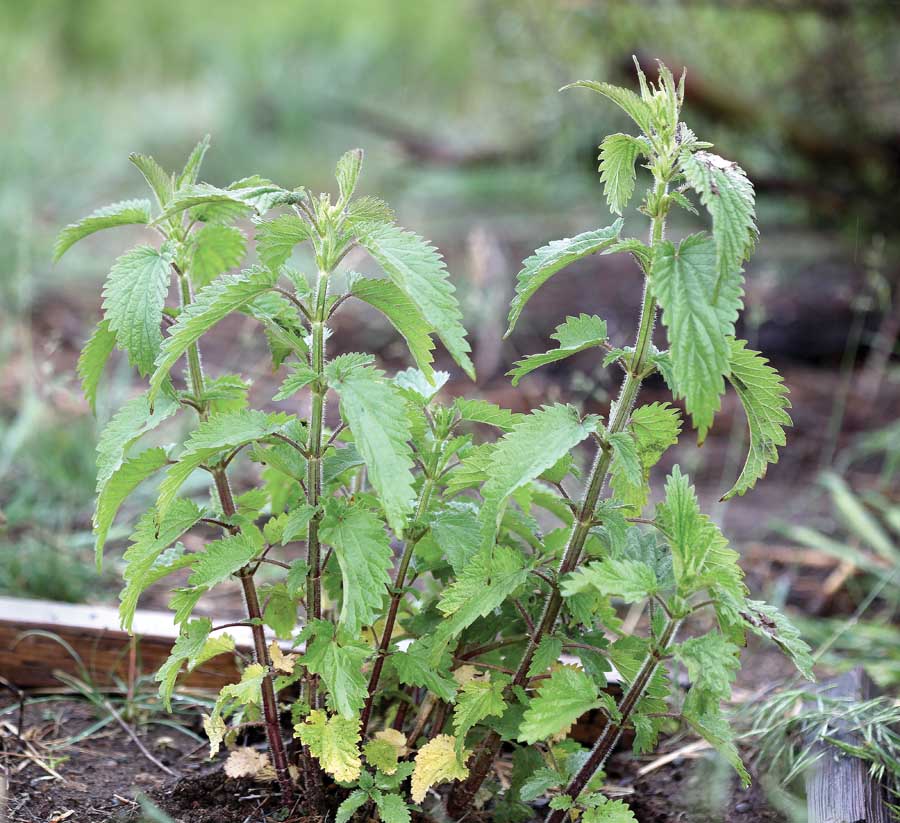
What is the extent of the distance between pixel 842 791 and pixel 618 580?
1.96 ft

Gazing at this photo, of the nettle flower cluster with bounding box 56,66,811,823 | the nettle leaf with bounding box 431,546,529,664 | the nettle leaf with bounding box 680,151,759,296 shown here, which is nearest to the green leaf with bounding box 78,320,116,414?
the nettle flower cluster with bounding box 56,66,811,823

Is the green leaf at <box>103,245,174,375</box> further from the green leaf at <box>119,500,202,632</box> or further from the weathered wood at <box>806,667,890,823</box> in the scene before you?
the weathered wood at <box>806,667,890,823</box>

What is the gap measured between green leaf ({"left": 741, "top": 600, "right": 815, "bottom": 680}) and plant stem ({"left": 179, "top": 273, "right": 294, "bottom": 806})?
0.56 meters

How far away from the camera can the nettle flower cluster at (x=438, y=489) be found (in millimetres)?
1007

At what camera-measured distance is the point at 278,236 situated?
1.09 m

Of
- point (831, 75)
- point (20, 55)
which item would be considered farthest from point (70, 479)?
point (20, 55)

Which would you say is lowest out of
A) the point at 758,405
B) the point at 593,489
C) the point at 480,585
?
the point at 480,585

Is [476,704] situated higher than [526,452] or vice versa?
[526,452]

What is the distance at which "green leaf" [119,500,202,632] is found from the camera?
1.15 m

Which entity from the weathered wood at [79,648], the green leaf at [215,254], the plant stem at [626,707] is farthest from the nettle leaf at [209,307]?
the weathered wood at [79,648]

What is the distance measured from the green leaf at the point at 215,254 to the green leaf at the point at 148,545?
0.29m

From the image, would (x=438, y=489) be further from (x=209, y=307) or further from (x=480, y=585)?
(x=209, y=307)

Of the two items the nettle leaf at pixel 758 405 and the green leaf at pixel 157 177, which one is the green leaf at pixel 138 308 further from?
the nettle leaf at pixel 758 405

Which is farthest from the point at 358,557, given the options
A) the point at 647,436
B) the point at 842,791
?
the point at 842,791
